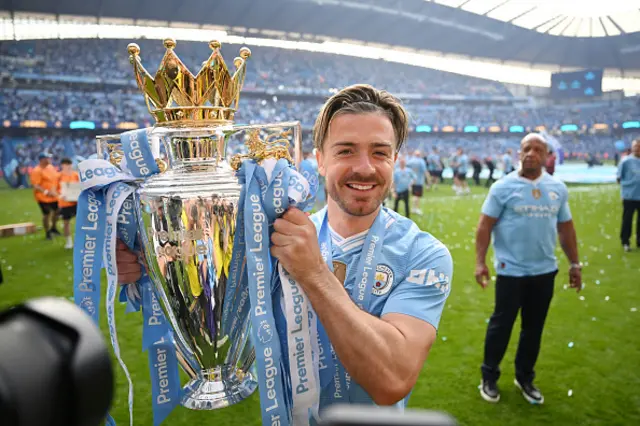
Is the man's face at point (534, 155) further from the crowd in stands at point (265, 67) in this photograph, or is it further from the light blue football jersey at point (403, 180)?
the crowd in stands at point (265, 67)

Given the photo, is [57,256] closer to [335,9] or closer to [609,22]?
[335,9]

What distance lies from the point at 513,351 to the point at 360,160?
150 inches

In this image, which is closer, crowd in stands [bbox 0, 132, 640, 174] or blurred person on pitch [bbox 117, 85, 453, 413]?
blurred person on pitch [bbox 117, 85, 453, 413]

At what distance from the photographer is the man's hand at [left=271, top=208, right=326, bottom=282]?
1.09 metres

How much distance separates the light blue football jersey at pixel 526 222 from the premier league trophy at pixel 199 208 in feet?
8.59

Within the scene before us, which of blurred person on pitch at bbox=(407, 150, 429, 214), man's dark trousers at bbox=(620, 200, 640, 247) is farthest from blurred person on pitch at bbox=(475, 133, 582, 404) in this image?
blurred person on pitch at bbox=(407, 150, 429, 214)

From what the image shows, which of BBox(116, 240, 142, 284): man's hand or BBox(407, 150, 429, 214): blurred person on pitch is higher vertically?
BBox(116, 240, 142, 284): man's hand

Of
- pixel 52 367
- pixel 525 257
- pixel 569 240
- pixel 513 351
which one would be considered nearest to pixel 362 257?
pixel 52 367

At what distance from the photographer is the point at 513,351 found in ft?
14.3

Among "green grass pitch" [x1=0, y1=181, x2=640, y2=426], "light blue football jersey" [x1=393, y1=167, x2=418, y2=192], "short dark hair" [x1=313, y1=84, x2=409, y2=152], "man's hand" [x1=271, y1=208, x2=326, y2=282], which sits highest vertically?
"short dark hair" [x1=313, y1=84, x2=409, y2=152]

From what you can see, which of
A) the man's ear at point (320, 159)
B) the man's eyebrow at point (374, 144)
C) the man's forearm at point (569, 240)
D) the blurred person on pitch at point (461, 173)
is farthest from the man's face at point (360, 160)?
the blurred person on pitch at point (461, 173)

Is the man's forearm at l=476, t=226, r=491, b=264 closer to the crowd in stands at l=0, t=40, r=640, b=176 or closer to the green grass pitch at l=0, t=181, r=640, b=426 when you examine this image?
the green grass pitch at l=0, t=181, r=640, b=426

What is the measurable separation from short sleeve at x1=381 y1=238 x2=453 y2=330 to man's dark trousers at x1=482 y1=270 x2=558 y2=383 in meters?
2.31

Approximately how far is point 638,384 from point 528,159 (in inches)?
79.9
